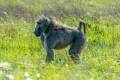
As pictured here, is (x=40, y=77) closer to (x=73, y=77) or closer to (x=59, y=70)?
(x=73, y=77)

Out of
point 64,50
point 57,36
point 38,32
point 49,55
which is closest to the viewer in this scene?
point 49,55

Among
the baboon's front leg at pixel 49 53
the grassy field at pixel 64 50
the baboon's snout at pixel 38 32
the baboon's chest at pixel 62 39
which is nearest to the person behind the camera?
the grassy field at pixel 64 50

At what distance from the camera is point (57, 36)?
31.7ft

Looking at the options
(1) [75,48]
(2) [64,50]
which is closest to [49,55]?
(1) [75,48]

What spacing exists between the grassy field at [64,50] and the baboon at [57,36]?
177mm

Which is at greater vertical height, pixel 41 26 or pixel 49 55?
pixel 41 26

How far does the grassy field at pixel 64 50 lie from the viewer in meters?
5.69

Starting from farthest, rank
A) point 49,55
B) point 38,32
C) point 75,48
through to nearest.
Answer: point 75,48 → point 38,32 → point 49,55

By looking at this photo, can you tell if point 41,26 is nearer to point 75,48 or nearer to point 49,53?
point 49,53

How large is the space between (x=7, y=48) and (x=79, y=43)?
1478mm

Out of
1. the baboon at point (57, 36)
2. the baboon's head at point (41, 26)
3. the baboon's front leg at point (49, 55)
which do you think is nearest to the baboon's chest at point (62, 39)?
the baboon at point (57, 36)

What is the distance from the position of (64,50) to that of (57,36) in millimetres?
743

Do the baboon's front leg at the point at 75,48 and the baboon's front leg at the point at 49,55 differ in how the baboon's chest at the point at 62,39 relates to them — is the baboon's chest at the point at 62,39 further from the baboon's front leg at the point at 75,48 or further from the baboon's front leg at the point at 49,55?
the baboon's front leg at the point at 49,55

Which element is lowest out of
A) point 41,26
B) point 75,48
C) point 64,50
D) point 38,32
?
point 64,50
